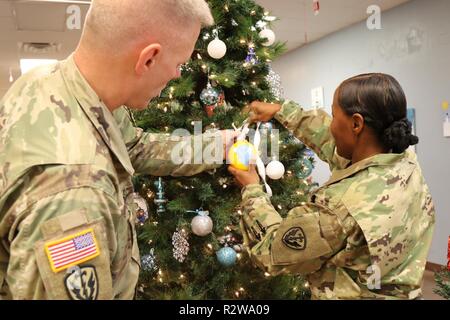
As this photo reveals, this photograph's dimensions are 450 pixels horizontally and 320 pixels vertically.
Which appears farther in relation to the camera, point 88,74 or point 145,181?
point 145,181

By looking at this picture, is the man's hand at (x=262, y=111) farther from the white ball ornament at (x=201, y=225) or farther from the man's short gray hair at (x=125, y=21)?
the man's short gray hair at (x=125, y=21)

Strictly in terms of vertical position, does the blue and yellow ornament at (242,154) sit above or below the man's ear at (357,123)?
below

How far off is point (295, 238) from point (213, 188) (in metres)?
0.61

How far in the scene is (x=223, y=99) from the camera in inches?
71.7

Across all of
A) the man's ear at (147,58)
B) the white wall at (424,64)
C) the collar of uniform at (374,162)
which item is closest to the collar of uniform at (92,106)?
the man's ear at (147,58)

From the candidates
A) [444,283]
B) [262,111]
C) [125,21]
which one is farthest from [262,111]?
[444,283]

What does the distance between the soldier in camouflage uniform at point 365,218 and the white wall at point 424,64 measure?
399 centimetres

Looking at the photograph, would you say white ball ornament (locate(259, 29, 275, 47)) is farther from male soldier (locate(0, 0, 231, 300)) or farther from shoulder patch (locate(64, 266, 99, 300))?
shoulder patch (locate(64, 266, 99, 300))

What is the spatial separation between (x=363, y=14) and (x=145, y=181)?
4.59 m

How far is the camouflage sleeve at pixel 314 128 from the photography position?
1600 millimetres

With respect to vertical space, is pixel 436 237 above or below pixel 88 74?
below
